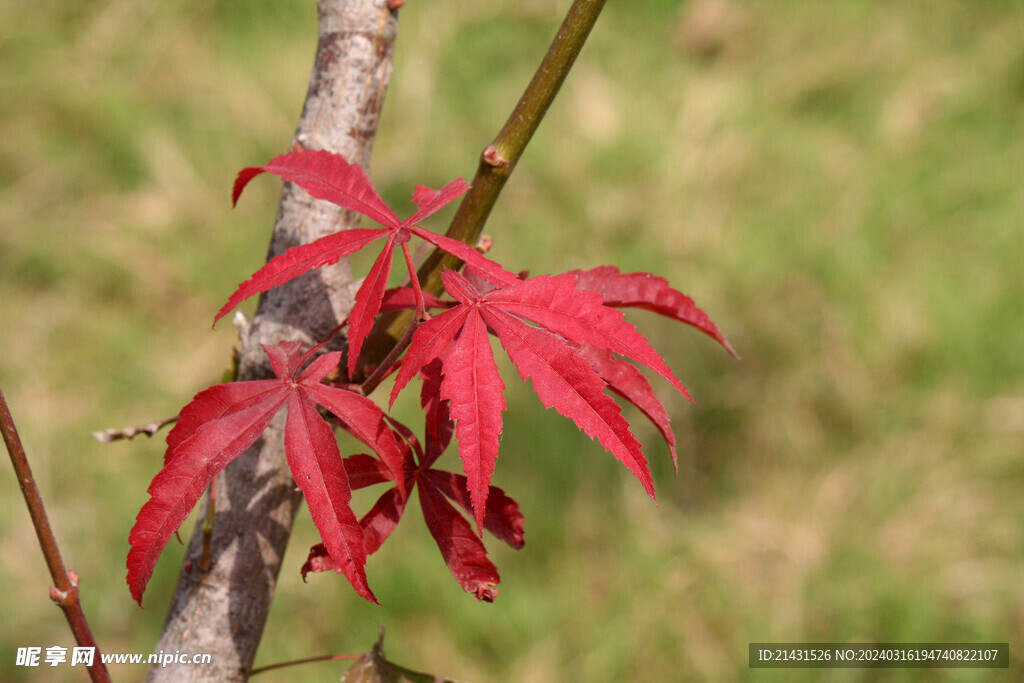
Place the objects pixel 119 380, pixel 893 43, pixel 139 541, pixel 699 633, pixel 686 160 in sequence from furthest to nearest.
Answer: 1. pixel 893 43
2. pixel 686 160
3. pixel 119 380
4. pixel 699 633
5. pixel 139 541

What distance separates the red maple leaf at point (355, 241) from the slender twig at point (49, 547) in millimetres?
166

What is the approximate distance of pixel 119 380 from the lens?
237 cm

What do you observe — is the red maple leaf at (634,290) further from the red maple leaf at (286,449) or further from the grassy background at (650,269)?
the grassy background at (650,269)

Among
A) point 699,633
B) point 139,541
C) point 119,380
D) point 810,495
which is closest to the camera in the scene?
point 139,541

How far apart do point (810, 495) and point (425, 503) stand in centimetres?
174

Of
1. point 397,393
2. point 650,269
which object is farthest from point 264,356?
point 650,269

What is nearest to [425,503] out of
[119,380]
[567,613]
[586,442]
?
[567,613]

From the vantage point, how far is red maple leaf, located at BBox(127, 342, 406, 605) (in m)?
0.59

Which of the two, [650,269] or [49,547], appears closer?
[49,547]

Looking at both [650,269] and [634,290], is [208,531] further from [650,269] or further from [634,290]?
[650,269]

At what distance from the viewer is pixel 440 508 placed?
2.37ft

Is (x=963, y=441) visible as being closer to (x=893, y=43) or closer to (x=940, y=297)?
(x=940, y=297)

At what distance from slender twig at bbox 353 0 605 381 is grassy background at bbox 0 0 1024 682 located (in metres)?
1.46

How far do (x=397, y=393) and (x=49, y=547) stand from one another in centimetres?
33
